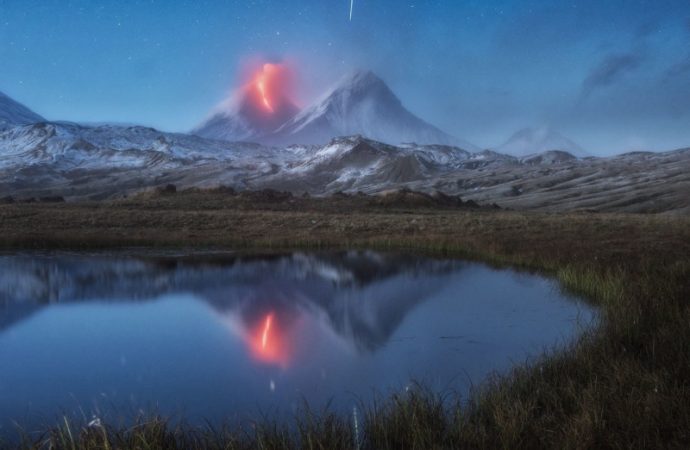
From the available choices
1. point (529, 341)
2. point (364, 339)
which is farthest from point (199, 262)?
point (529, 341)

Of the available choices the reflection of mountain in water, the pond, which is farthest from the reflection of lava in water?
the reflection of mountain in water

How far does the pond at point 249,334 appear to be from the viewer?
8.42 m

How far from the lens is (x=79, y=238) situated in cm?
2958

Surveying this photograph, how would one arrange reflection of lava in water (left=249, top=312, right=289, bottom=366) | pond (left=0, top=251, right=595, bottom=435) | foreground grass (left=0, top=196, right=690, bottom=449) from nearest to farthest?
foreground grass (left=0, top=196, right=690, bottom=449) < pond (left=0, top=251, right=595, bottom=435) < reflection of lava in water (left=249, top=312, right=289, bottom=366)

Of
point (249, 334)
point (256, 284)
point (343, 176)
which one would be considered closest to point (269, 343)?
point (249, 334)

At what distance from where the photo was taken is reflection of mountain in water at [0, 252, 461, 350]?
14625 mm

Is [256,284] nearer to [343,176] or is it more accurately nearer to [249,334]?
[249,334]

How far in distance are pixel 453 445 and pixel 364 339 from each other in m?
6.15

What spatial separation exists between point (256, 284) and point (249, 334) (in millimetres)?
6723

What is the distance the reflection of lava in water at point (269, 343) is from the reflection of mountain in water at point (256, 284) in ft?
1.55

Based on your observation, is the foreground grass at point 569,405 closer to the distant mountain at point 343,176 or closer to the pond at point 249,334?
the pond at point 249,334

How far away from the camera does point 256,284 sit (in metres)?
19.1

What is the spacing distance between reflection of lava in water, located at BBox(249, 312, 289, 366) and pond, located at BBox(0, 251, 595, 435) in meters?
0.04

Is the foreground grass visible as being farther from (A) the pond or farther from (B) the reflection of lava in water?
(B) the reflection of lava in water
